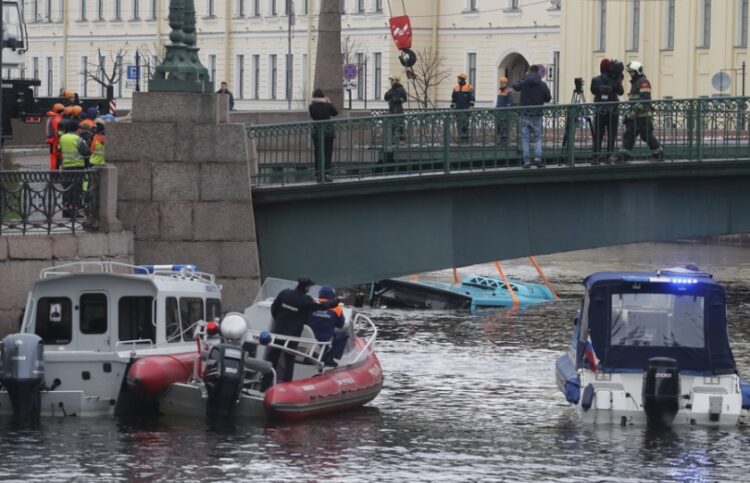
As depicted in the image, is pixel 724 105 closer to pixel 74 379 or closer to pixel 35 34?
pixel 74 379

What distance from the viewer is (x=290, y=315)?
27844 mm

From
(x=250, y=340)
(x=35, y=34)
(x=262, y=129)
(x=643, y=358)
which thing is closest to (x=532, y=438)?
(x=643, y=358)

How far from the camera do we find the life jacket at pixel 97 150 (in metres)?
A: 32.7

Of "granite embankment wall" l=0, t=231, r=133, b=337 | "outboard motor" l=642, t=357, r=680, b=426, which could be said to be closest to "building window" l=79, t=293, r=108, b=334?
"granite embankment wall" l=0, t=231, r=133, b=337

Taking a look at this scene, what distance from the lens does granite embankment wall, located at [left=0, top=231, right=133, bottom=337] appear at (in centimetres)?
2977

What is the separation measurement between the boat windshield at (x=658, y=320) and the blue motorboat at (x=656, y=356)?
1 centimetres

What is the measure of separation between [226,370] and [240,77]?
80200mm

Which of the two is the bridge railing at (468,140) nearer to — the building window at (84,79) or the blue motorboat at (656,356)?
the blue motorboat at (656,356)

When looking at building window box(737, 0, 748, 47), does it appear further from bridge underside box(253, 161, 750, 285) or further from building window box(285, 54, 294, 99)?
bridge underside box(253, 161, 750, 285)

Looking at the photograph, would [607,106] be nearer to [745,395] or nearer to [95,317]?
[745,395]

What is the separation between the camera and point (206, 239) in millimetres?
31828

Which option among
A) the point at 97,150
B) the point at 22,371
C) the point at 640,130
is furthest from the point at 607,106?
the point at 22,371

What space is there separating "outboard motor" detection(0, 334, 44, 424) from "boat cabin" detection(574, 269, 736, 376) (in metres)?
6.61

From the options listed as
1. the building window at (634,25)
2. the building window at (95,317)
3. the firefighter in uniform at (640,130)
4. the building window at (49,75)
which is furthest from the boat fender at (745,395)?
the building window at (49,75)
